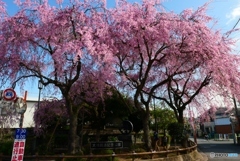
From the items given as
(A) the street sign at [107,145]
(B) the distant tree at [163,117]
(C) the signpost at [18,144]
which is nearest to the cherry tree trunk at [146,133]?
(A) the street sign at [107,145]

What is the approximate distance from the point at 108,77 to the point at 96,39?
1849 millimetres

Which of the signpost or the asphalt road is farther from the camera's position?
the asphalt road

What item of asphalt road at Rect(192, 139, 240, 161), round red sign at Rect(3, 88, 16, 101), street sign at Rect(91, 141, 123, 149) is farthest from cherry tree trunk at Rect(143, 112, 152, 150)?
round red sign at Rect(3, 88, 16, 101)

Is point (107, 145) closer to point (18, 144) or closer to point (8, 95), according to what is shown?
point (18, 144)

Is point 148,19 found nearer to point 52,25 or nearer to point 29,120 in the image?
A: point 52,25

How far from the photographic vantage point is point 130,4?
11695 mm

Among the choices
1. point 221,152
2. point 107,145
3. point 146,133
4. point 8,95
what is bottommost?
point 221,152

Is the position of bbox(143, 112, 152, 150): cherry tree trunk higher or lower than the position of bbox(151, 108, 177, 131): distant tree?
lower

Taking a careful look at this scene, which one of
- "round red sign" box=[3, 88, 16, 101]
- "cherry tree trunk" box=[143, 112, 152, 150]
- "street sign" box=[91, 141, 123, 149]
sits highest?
"round red sign" box=[3, 88, 16, 101]

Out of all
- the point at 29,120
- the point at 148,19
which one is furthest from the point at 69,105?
the point at 29,120

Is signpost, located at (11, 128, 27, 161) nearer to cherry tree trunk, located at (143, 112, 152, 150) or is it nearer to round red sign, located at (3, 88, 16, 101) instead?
round red sign, located at (3, 88, 16, 101)

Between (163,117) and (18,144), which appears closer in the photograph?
(18,144)

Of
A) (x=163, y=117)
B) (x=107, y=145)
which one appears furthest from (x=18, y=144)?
(x=163, y=117)

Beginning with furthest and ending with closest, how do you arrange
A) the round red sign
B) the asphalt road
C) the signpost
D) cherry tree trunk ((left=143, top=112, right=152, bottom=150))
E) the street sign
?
the asphalt road → cherry tree trunk ((left=143, top=112, right=152, bottom=150)) → the street sign → the round red sign → the signpost
